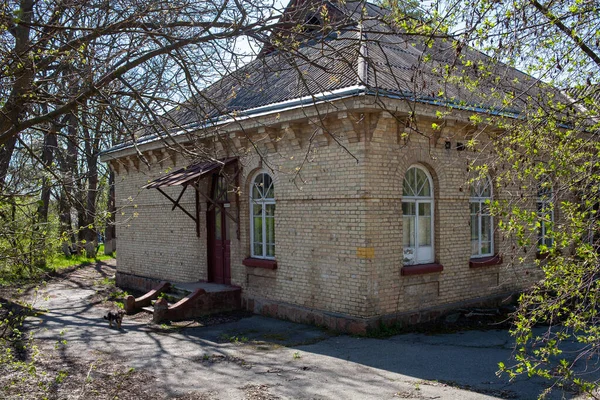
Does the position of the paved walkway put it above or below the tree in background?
below

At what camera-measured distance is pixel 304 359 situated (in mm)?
8227

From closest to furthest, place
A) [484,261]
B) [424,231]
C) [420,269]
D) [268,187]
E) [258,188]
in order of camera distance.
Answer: [420,269] < [424,231] < [484,261] < [268,187] < [258,188]

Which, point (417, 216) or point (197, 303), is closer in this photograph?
point (417, 216)

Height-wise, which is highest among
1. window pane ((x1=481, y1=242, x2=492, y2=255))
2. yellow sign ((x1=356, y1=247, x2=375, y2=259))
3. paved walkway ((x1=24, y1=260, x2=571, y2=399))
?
yellow sign ((x1=356, y1=247, x2=375, y2=259))

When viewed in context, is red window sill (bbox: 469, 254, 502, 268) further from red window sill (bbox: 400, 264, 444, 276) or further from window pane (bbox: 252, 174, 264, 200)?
window pane (bbox: 252, 174, 264, 200)

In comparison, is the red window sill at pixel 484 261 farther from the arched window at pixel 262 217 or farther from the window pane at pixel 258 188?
the window pane at pixel 258 188

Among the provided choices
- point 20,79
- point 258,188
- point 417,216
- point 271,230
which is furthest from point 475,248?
point 20,79

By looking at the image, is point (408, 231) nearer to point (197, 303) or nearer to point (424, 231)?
point (424, 231)

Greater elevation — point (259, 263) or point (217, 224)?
point (217, 224)

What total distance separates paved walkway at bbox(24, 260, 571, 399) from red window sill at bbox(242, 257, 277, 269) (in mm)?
1141

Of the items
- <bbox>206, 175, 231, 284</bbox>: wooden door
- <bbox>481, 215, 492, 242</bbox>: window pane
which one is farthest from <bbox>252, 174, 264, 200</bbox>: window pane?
<bbox>481, 215, 492, 242</bbox>: window pane

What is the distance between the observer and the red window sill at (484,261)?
11.3 meters

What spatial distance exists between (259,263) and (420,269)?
3.53 metres

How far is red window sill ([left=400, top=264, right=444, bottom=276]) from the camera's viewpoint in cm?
998
